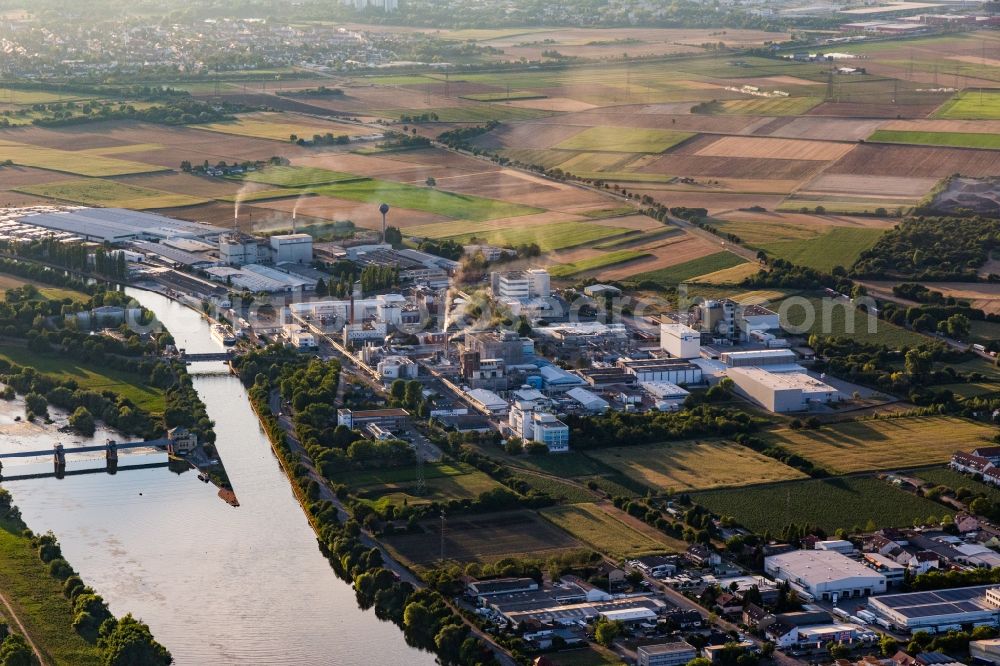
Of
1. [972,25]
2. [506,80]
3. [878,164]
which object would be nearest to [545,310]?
[878,164]

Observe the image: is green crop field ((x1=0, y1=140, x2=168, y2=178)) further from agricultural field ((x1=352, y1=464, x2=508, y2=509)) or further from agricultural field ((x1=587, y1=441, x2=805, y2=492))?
agricultural field ((x1=587, y1=441, x2=805, y2=492))

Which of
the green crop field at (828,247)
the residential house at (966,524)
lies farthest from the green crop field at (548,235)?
the residential house at (966,524)

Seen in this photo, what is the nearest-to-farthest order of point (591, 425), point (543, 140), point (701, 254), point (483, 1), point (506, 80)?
point (591, 425) < point (701, 254) < point (543, 140) < point (506, 80) < point (483, 1)

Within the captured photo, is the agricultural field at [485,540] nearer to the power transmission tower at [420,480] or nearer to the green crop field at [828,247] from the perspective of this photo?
the power transmission tower at [420,480]

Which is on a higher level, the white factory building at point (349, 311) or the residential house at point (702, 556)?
the white factory building at point (349, 311)

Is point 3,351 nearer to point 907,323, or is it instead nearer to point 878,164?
point 907,323
